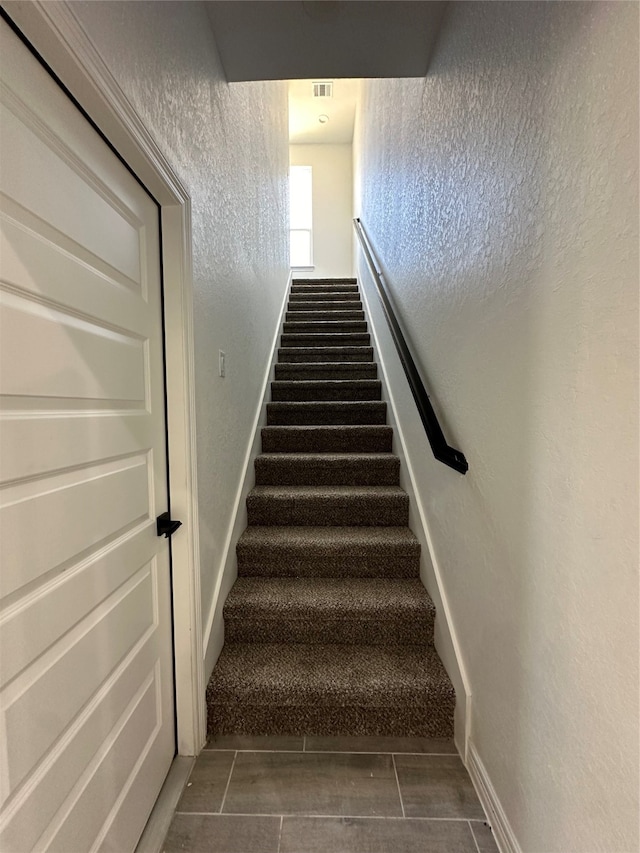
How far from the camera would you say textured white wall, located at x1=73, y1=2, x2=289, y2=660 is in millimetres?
1000

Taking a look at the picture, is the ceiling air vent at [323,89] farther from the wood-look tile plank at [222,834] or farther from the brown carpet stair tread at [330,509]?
the wood-look tile plank at [222,834]

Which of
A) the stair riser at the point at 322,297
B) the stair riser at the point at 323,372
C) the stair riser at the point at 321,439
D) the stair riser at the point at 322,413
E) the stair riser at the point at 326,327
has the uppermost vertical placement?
the stair riser at the point at 322,297

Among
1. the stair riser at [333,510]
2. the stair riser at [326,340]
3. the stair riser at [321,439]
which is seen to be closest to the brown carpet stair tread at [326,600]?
the stair riser at [333,510]

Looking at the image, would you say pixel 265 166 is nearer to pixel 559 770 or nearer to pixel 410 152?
pixel 410 152

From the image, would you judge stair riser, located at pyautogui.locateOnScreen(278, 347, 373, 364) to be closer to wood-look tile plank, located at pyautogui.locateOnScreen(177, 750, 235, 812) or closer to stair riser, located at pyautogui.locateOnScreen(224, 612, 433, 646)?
stair riser, located at pyautogui.locateOnScreen(224, 612, 433, 646)

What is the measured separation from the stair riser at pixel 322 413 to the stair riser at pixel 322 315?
57.5 inches

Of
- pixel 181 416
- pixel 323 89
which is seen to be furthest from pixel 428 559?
pixel 323 89

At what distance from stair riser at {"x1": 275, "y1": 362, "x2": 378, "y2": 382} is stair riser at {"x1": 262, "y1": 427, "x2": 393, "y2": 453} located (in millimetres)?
691

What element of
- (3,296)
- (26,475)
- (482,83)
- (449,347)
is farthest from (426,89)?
(26,475)

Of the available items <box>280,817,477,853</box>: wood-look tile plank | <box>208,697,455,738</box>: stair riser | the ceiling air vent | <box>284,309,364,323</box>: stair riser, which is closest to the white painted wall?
the ceiling air vent

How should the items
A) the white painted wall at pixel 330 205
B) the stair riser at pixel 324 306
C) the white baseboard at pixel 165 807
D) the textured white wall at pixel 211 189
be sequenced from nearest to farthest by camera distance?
the textured white wall at pixel 211 189 → the white baseboard at pixel 165 807 → the stair riser at pixel 324 306 → the white painted wall at pixel 330 205

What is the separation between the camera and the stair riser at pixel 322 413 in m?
2.81

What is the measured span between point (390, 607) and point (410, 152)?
225cm

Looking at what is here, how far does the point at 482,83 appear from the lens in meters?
1.20
